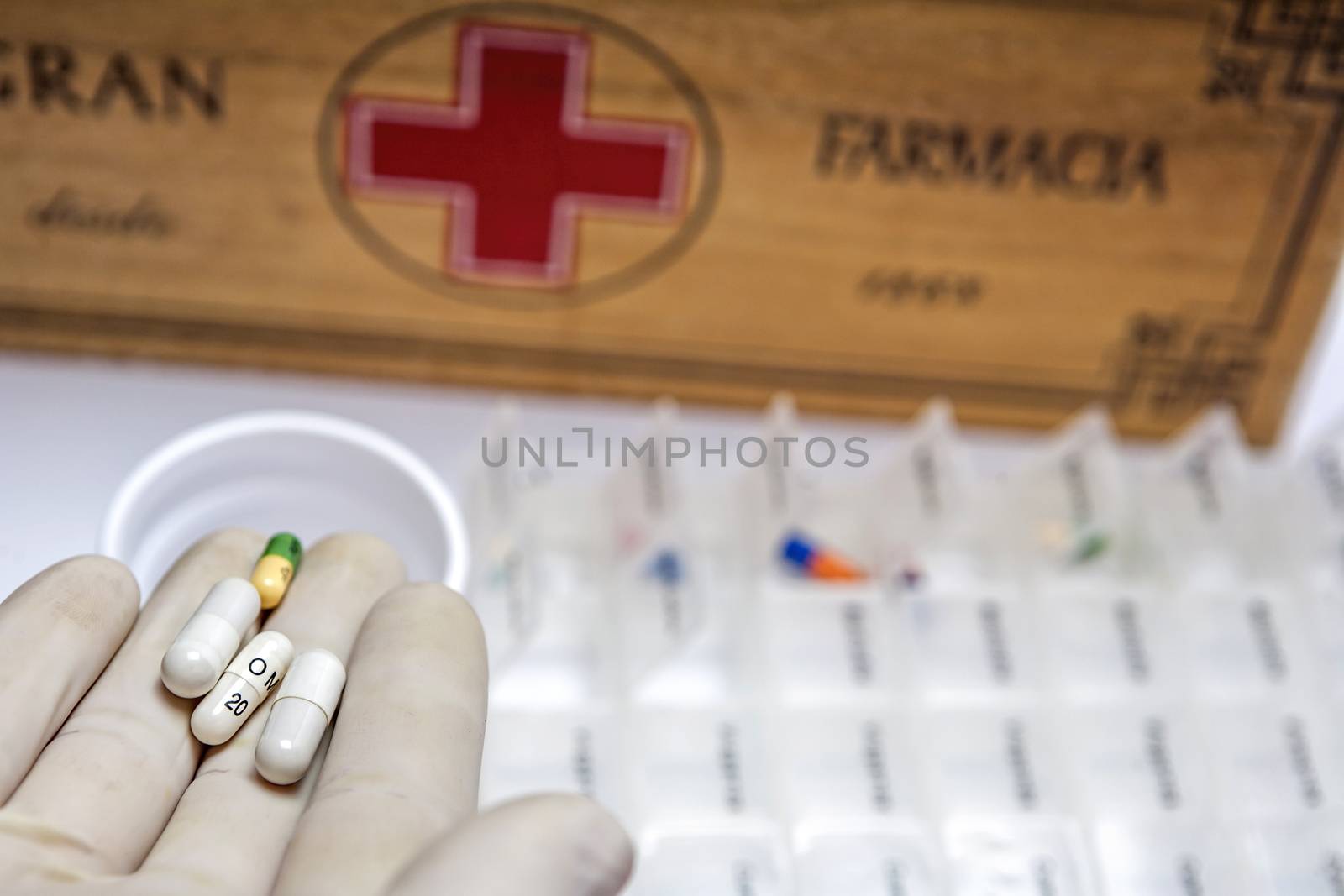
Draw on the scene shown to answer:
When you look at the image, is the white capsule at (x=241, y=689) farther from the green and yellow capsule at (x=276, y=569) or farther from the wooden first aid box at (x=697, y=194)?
the wooden first aid box at (x=697, y=194)

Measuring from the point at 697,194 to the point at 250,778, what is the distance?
0.69 m

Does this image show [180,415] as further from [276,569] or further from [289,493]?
[276,569]

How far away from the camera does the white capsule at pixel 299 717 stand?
65 cm

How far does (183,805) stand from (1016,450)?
94 centimetres

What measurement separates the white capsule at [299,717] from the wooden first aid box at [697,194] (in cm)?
57

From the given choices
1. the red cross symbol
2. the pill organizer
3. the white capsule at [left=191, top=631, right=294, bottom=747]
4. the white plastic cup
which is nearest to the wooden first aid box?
the red cross symbol

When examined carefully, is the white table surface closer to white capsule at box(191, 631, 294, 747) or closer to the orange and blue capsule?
the orange and blue capsule

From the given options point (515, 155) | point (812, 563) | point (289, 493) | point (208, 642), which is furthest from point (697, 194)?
point (208, 642)

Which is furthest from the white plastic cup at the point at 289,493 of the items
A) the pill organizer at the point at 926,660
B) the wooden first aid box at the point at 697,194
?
the wooden first aid box at the point at 697,194

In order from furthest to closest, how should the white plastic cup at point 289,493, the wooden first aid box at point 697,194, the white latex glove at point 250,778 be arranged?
the wooden first aid box at point 697,194, the white plastic cup at point 289,493, the white latex glove at point 250,778

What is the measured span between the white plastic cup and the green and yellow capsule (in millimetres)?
133

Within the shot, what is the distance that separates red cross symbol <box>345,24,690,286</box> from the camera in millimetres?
1054

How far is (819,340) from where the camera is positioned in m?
1.23

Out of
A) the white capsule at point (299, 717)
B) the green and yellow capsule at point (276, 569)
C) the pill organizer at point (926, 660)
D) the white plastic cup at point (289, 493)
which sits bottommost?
the pill organizer at point (926, 660)
